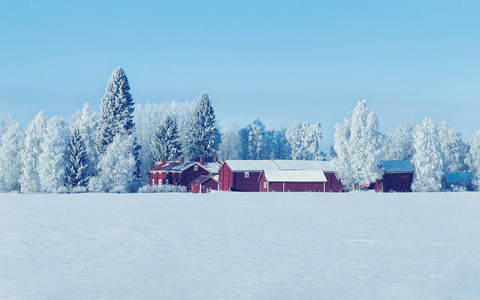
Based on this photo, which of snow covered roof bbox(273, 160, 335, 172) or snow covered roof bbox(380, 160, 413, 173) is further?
snow covered roof bbox(380, 160, 413, 173)

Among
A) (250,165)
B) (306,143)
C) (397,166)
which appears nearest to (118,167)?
(250,165)

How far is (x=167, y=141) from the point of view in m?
101

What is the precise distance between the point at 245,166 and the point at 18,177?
35.4m

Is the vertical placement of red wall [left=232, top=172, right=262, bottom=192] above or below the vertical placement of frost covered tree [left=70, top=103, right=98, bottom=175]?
below

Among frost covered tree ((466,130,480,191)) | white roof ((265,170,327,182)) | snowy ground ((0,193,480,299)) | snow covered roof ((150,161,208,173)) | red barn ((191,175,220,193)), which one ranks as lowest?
snowy ground ((0,193,480,299))

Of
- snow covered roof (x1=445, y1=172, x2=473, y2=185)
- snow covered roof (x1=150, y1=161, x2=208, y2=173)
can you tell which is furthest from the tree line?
snow covered roof (x1=445, y1=172, x2=473, y2=185)

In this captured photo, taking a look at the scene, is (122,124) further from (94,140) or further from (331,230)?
(331,230)

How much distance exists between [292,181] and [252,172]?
6.95 m

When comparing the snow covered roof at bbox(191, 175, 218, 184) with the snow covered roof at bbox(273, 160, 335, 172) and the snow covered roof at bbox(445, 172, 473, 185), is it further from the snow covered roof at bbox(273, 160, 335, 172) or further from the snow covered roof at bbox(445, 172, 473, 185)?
the snow covered roof at bbox(445, 172, 473, 185)

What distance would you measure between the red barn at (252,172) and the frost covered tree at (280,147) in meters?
32.8

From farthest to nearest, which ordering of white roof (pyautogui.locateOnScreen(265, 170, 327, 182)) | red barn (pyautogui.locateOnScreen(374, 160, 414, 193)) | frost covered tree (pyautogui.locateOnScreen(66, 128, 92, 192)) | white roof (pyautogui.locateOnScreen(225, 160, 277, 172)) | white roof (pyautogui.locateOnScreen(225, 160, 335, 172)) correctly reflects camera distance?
red barn (pyautogui.locateOnScreen(374, 160, 414, 193)) → white roof (pyautogui.locateOnScreen(225, 160, 335, 172)) → white roof (pyautogui.locateOnScreen(225, 160, 277, 172)) → white roof (pyautogui.locateOnScreen(265, 170, 327, 182)) → frost covered tree (pyautogui.locateOnScreen(66, 128, 92, 192))

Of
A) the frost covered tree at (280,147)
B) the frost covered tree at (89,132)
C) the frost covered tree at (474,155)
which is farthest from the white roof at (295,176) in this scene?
the frost covered tree at (474,155)

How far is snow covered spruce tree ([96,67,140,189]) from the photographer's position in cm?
8344

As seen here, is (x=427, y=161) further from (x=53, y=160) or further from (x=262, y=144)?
(x=53, y=160)
